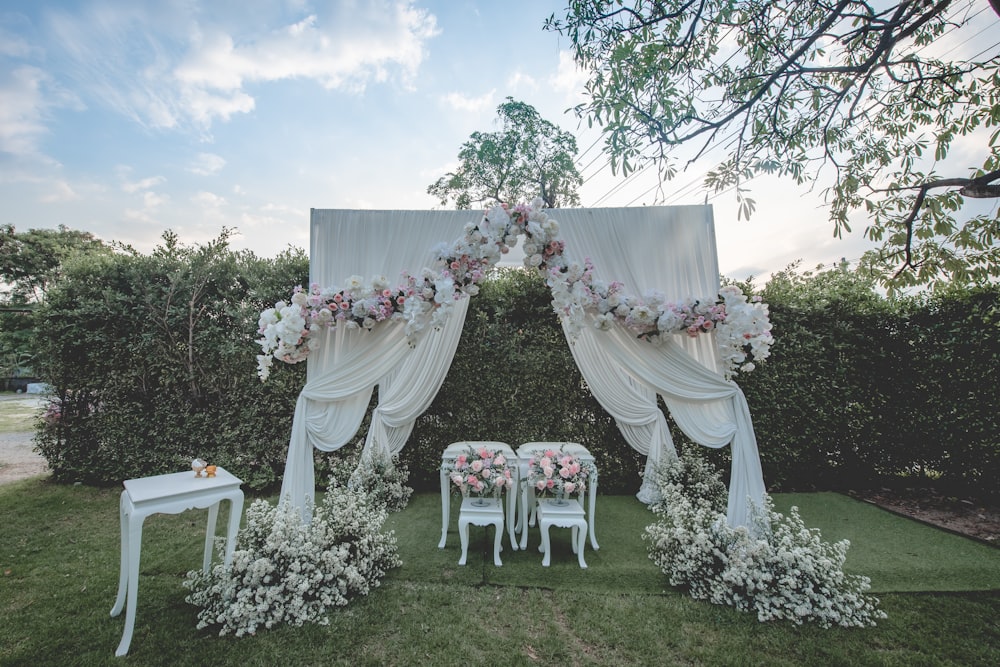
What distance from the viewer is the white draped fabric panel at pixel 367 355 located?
11.5ft

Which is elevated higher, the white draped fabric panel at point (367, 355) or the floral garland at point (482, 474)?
the white draped fabric panel at point (367, 355)

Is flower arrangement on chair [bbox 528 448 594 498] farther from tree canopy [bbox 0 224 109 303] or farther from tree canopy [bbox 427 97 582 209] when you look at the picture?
tree canopy [bbox 0 224 109 303]

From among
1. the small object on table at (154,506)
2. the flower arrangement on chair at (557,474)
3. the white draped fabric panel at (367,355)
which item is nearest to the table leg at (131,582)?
the small object on table at (154,506)

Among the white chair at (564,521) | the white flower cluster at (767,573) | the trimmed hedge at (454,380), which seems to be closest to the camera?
the white flower cluster at (767,573)

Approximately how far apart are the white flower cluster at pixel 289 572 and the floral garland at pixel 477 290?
1.28 metres

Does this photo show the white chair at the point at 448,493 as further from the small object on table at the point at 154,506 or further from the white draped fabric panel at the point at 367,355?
the small object on table at the point at 154,506

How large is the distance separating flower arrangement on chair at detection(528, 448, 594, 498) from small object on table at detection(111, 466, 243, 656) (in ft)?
6.39

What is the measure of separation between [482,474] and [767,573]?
1938 mm

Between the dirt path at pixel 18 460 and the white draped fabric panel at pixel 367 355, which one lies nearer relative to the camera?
the white draped fabric panel at pixel 367 355

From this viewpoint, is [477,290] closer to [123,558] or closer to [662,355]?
[662,355]

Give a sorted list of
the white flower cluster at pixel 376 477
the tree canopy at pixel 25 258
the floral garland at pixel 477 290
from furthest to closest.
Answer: the tree canopy at pixel 25 258 < the white flower cluster at pixel 376 477 < the floral garland at pixel 477 290

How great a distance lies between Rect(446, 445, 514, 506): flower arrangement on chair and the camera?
10.5 feet

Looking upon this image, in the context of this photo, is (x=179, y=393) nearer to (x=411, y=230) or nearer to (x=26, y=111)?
(x=26, y=111)

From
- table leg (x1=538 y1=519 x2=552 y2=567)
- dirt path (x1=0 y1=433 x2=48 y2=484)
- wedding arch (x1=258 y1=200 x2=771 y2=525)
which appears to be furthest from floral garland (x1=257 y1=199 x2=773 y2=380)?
dirt path (x1=0 y1=433 x2=48 y2=484)
